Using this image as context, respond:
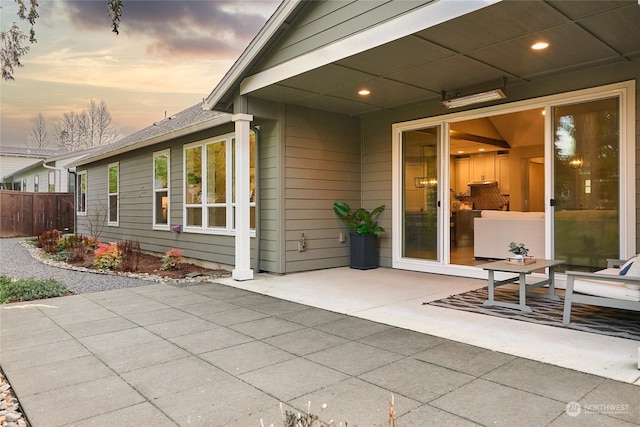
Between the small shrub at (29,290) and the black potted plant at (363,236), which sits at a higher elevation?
the black potted plant at (363,236)

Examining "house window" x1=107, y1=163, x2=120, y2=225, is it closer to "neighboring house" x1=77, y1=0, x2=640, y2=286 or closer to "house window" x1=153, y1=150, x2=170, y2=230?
"neighboring house" x1=77, y1=0, x2=640, y2=286

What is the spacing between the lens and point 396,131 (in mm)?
6809

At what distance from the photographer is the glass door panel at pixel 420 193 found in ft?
20.8

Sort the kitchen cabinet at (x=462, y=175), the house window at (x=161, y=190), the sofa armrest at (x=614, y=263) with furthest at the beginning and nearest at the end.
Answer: the kitchen cabinet at (x=462, y=175) → the house window at (x=161, y=190) → the sofa armrest at (x=614, y=263)

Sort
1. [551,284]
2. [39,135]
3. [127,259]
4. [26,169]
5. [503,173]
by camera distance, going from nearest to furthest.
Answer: [551,284] < [127,259] < [503,173] < [26,169] < [39,135]

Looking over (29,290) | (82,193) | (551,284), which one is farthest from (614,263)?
(82,193)

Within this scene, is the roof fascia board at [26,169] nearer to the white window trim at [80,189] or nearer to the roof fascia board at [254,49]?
the white window trim at [80,189]

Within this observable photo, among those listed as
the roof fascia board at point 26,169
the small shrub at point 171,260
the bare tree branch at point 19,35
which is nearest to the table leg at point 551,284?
the bare tree branch at point 19,35

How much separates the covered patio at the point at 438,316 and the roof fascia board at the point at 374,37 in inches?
102

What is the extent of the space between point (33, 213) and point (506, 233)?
1614 cm

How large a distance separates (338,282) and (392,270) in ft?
4.41

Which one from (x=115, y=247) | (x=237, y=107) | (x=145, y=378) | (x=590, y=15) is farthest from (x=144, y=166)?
(x=590, y=15)

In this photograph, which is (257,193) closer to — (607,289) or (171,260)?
(171,260)

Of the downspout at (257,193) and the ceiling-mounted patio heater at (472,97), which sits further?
the downspout at (257,193)
